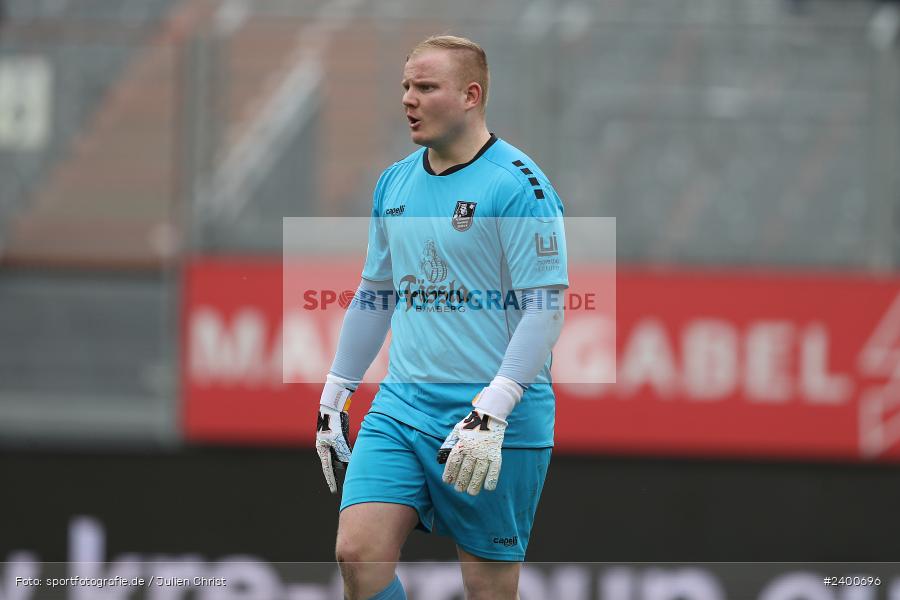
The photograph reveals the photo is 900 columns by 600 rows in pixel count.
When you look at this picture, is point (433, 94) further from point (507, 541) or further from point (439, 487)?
point (507, 541)

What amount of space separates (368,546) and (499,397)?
0.59 metres

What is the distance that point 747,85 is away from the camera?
7.07m

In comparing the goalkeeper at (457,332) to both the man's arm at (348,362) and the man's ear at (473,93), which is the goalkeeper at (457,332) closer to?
the man's ear at (473,93)

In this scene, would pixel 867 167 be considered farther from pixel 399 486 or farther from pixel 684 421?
pixel 399 486

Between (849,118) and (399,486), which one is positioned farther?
(849,118)

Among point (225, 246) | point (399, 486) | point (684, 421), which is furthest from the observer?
point (225, 246)

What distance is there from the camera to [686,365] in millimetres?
6672

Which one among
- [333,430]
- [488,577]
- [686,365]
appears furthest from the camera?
[686,365]

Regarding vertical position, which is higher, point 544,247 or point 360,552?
point 544,247

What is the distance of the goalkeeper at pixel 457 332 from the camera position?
395cm

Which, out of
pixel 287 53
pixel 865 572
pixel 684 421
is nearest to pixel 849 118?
pixel 684 421

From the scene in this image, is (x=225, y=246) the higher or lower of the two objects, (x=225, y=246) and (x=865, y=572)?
the higher

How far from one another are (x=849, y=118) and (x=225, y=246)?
3.32 m

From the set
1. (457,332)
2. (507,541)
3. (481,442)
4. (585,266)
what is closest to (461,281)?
(457,332)
